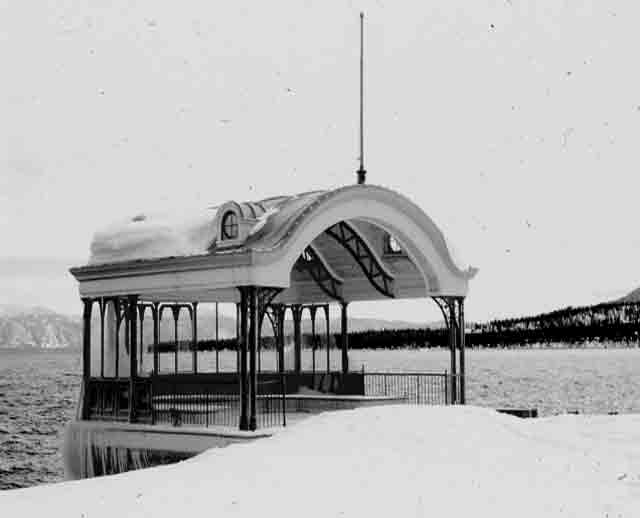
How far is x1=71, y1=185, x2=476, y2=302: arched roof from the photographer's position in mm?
21047

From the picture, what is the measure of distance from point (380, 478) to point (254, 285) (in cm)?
588

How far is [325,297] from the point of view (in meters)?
28.2

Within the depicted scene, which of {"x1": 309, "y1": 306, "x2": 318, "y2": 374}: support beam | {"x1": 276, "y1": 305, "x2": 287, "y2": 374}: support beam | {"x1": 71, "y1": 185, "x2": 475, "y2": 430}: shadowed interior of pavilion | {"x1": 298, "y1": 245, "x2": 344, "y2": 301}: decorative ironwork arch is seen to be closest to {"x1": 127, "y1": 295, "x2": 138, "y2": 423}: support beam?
{"x1": 71, "y1": 185, "x2": 475, "y2": 430}: shadowed interior of pavilion

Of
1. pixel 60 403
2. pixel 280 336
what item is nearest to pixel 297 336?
pixel 280 336

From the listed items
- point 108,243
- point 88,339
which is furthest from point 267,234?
point 88,339

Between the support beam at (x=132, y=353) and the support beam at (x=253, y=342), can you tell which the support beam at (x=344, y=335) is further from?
→ the support beam at (x=253, y=342)

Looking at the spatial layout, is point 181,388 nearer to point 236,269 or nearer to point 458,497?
point 236,269

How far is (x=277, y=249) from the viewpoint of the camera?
2070cm

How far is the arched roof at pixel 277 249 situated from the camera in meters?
21.0

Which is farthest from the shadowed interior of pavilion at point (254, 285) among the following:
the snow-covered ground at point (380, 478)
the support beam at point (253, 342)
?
the snow-covered ground at point (380, 478)

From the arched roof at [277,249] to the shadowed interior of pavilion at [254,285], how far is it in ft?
0.09

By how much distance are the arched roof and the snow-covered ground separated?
3468 millimetres

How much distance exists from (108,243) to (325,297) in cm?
601

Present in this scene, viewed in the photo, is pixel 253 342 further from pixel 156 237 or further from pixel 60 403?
pixel 60 403
